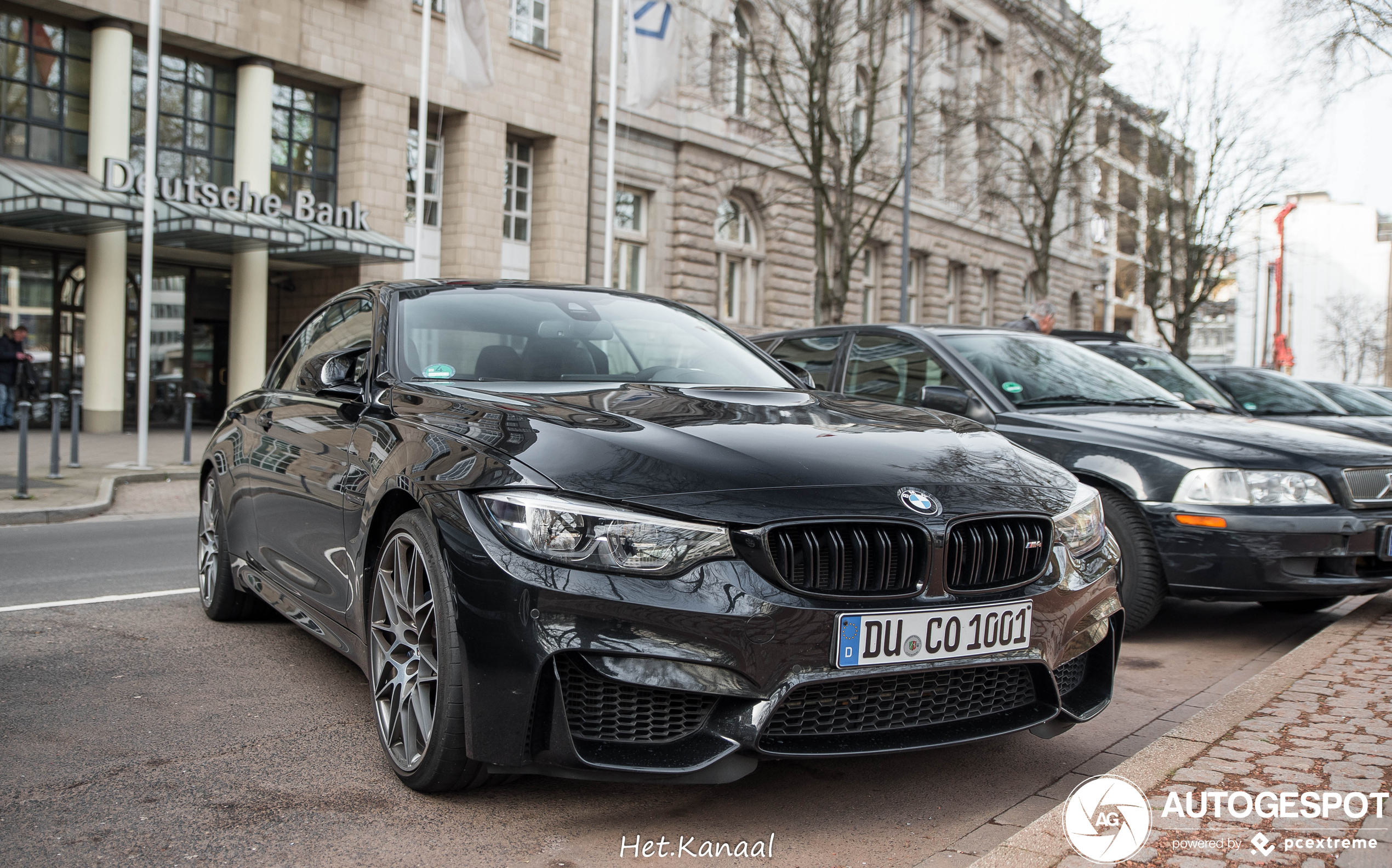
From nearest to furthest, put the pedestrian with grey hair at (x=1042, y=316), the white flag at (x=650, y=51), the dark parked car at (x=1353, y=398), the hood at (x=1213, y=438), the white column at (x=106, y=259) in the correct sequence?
the hood at (x=1213, y=438)
the pedestrian with grey hair at (x=1042, y=316)
the dark parked car at (x=1353, y=398)
the white column at (x=106, y=259)
the white flag at (x=650, y=51)

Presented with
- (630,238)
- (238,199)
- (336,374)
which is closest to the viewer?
(336,374)

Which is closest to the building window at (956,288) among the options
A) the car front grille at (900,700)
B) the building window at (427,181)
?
the building window at (427,181)

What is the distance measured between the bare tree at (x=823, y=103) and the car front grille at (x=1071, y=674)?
1933 cm

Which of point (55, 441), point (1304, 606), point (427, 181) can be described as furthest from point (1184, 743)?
point (427, 181)

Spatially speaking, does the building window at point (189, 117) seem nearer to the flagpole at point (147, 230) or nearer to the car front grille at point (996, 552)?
the flagpole at point (147, 230)

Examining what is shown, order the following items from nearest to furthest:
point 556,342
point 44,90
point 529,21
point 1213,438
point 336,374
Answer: point 336,374
point 556,342
point 1213,438
point 44,90
point 529,21

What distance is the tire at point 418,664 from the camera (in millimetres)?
2910

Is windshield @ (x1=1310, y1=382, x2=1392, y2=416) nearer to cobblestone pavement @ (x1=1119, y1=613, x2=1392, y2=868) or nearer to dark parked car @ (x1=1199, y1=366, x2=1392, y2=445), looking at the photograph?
dark parked car @ (x1=1199, y1=366, x2=1392, y2=445)

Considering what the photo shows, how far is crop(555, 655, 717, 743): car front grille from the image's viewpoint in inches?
107

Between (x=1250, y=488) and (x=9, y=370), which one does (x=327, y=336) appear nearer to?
(x=1250, y=488)

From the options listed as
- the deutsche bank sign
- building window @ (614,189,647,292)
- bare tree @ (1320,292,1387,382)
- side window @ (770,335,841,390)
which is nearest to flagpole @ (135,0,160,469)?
the deutsche bank sign

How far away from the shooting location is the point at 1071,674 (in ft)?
10.9

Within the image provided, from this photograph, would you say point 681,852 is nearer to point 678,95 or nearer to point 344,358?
point 344,358

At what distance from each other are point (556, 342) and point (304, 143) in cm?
2046
